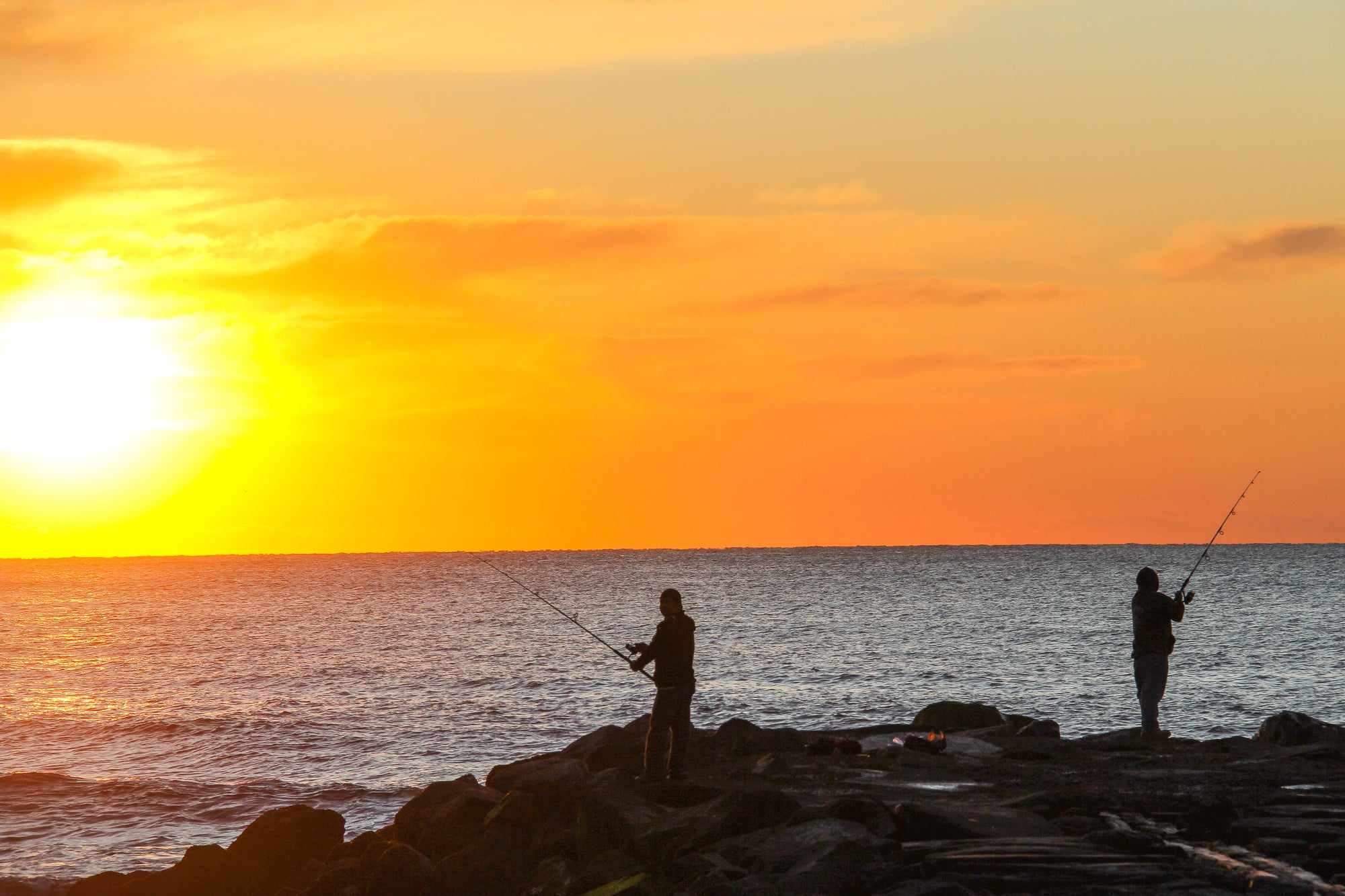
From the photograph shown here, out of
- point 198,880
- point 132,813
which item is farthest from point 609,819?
point 132,813

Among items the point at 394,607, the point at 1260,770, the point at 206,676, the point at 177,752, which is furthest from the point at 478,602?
the point at 1260,770

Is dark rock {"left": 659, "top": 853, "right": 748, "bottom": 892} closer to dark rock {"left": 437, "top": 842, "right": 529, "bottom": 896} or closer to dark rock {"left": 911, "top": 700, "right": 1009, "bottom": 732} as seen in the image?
dark rock {"left": 437, "top": 842, "right": 529, "bottom": 896}

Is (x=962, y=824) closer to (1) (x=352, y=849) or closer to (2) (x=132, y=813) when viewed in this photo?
(1) (x=352, y=849)

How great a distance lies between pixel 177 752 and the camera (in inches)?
1023

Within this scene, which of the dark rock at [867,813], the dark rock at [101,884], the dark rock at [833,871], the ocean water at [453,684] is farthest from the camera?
the ocean water at [453,684]

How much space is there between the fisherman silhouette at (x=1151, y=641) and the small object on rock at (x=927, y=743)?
2.27 meters

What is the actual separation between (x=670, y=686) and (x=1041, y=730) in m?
5.79

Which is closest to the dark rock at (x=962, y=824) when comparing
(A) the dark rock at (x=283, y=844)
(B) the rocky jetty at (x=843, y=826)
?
(B) the rocky jetty at (x=843, y=826)

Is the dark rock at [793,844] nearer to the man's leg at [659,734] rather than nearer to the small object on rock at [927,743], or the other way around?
the man's leg at [659,734]

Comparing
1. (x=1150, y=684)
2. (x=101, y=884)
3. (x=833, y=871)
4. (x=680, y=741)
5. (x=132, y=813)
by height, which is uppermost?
(x=1150, y=684)

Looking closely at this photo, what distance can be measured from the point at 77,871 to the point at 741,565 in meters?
156

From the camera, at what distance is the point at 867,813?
1045cm

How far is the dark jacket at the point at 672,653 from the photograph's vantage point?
1214 centimetres

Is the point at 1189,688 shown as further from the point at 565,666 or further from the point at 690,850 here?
the point at 690,850
